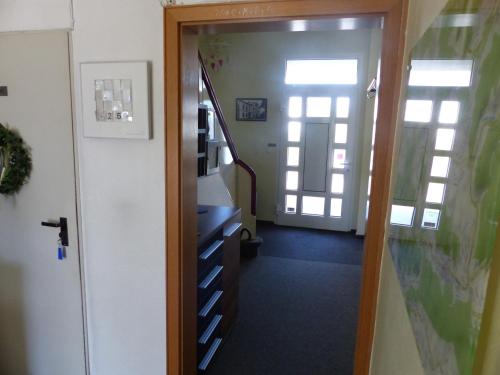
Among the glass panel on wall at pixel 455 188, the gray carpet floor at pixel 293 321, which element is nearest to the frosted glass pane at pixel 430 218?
the glass panel on wall at pixel 455 188

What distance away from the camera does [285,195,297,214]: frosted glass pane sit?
211 inches

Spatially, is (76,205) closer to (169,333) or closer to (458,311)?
(169,333)

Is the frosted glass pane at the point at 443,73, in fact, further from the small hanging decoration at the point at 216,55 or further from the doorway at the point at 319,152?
the small hanging decoration at the point at 216,55

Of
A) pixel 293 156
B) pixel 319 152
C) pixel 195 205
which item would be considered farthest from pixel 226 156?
pixel 195 205

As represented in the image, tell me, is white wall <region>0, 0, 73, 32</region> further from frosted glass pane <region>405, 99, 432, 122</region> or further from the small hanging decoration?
the small hanging decoration

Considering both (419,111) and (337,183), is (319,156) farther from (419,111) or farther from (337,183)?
(419,111)

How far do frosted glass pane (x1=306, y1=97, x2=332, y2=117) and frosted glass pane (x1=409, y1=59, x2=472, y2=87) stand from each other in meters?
4.25

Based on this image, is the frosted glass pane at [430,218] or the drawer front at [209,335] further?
the drawer front at [209,335]

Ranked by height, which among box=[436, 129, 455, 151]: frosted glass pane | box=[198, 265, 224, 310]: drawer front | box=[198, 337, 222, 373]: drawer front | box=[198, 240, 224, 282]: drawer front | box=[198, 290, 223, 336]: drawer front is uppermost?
box=[436, 129, 455, 151]: frosted glass pane

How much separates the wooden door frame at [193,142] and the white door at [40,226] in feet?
1.77

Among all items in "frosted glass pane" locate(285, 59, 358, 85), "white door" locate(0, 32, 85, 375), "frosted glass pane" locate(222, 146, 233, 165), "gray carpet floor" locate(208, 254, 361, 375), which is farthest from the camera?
"frosted glass pane" locate(285, 59, 358, 85)

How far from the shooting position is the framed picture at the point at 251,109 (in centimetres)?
525

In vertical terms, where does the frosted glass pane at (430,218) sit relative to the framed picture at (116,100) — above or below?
below

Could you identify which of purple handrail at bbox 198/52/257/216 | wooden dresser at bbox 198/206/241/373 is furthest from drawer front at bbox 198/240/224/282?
purple handrail at bbox 198/52/257/216
